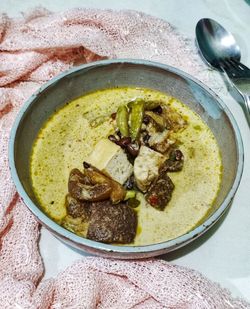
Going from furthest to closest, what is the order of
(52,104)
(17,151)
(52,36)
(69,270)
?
(52,36)
(52,104)
(17,151)
(69,270)

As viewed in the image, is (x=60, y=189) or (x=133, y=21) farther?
(x=133, y=21)

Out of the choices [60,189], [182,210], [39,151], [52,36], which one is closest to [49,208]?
[60,189]

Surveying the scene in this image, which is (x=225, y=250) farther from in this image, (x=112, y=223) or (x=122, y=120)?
(x=122, y=120)

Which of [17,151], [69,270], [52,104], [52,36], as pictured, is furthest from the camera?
[52,36]

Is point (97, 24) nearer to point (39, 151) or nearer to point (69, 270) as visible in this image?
point (39, 151)

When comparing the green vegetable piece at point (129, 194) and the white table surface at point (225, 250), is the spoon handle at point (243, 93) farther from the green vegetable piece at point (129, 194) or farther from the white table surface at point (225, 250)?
the green vegetable piece at point (129, 194)

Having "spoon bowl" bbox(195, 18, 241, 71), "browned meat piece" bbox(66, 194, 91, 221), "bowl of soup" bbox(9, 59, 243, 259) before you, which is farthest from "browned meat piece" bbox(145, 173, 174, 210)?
"spoon bowl" bbox(195, 18, 241, 71)

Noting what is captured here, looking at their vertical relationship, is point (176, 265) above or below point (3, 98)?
above

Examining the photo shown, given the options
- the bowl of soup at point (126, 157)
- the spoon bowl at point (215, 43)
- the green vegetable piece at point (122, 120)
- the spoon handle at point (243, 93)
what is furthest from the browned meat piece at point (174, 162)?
the spoon bowl at point (215, 43)
